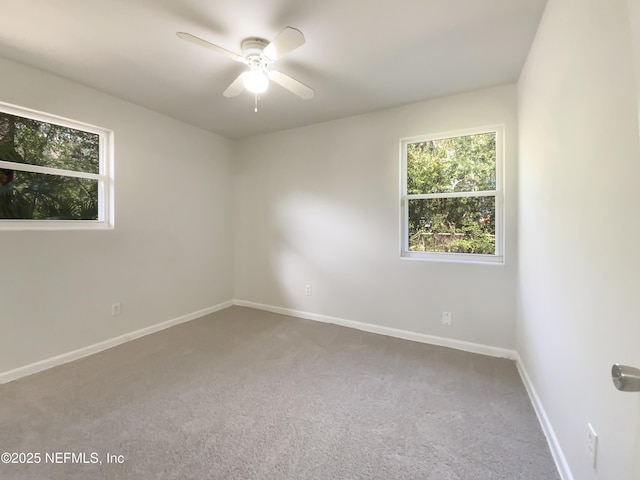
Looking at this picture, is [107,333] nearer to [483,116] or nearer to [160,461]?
[160,461]

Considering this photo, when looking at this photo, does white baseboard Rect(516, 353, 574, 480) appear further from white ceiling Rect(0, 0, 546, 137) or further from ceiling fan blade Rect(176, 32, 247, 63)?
ceiling fan blade Rect(176, 32, 247, 63)

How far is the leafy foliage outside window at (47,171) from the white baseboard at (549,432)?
386cm

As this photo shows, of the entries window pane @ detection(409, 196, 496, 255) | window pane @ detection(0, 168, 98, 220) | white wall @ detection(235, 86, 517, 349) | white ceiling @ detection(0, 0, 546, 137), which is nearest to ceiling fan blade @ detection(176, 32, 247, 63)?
white ceiling @ detection(0, 0, 546, 137)

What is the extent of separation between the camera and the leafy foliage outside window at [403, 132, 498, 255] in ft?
9.00

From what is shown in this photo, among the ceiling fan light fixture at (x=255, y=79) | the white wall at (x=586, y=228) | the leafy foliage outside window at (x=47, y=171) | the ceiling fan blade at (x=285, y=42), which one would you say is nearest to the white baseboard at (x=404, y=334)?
the white wall at (x=586, y=228)

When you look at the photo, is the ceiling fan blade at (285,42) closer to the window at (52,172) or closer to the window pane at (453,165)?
the window pane at (453,165)

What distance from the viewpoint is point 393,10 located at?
167 centimetres

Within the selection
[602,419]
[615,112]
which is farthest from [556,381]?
[615,112]

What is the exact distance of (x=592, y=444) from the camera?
1080mm

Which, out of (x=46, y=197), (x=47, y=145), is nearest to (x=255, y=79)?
(x=47, y=145)

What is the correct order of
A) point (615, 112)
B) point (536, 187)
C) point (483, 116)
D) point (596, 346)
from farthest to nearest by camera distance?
point (483, 116), point (536, 187), point (596, 346), point (615, 112)

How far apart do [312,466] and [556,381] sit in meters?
1.33

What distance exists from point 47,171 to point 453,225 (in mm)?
3731

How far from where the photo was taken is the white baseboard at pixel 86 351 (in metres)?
2.24
